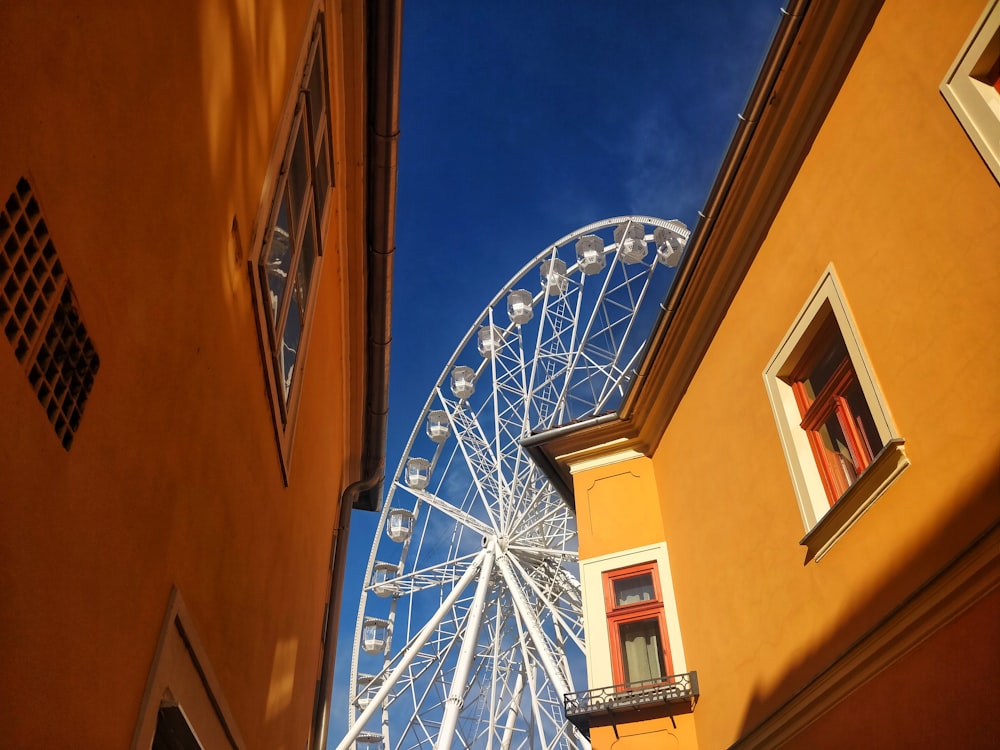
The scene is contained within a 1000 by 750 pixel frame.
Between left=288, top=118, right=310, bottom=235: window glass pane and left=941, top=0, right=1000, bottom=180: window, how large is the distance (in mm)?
3349

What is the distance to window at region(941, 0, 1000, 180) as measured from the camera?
4.25m

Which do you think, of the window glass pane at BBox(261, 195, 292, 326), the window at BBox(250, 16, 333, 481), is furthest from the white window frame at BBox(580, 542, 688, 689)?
the window glass pane at BBox(261, 195, 292, 326)

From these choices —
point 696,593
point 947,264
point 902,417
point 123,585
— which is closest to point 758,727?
point 696,593

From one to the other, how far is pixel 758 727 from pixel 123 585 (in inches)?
201

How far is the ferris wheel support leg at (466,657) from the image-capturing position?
1617cm

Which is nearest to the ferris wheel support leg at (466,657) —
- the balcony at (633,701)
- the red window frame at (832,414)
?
the balcony at (633,701)

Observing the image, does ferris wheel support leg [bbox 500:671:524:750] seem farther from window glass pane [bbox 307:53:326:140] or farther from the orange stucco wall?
window glass pane [bbox 307:53:326:140]

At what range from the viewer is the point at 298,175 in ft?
15.4

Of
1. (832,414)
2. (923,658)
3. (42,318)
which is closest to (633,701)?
(832,414)

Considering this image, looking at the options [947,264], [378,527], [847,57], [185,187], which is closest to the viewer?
[185,187]

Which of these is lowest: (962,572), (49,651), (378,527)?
(49,651)

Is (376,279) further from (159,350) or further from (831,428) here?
(159,350)

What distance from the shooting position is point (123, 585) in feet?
7.63

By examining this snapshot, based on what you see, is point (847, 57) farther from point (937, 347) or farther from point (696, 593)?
point (696, 593)
